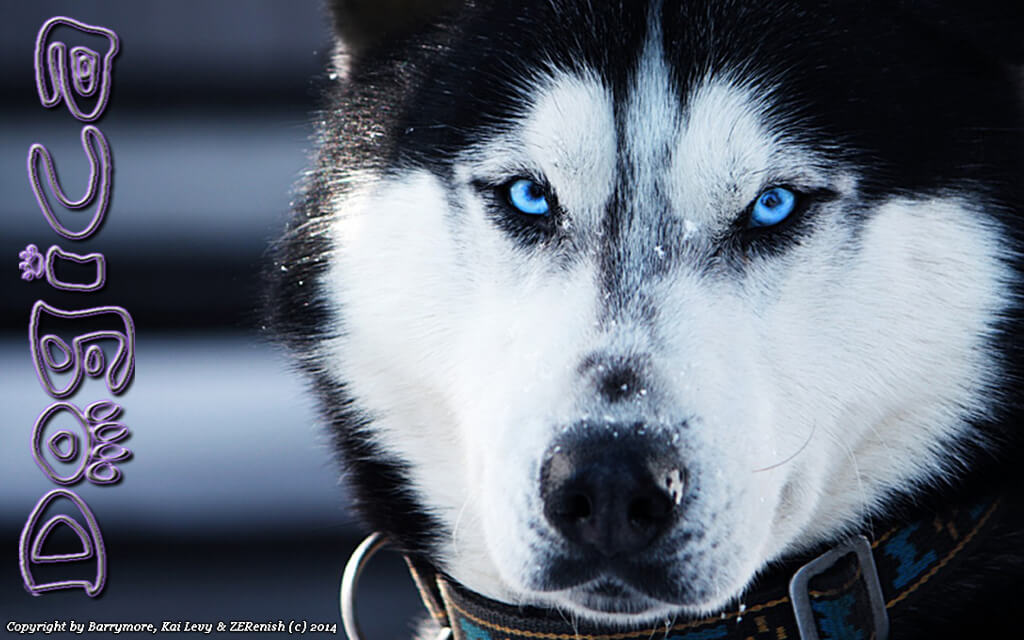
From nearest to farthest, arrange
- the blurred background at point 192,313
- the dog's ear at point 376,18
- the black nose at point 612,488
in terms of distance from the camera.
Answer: the black nose at point 612,488 < the dog's ear at point 376,18 < the blurred background at point 192,313

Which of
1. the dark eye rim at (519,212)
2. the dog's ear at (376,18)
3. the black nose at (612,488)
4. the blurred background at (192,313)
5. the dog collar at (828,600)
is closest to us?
the black nose at (612,488)

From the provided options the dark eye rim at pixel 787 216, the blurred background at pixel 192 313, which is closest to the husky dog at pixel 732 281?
the dark eye rim at pixel 787 216

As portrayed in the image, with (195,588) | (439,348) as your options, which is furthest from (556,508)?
(195,588)

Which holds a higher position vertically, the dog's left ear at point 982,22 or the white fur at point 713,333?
the dog's left ear at point 982,22

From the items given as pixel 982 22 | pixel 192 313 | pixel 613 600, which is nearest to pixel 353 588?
pixel 613 600

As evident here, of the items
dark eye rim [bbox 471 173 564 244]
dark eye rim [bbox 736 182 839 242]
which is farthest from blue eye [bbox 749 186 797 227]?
A: dark eye rim [bbox 471 173 564 244]

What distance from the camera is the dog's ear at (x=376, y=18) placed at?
1.39 m

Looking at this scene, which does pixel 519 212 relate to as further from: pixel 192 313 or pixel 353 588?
pixel 192 313

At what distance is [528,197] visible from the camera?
1.21 m

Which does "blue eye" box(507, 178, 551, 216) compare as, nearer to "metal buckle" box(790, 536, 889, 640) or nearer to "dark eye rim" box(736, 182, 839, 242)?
"dark eye rim" box(736, 182, 839, 242)

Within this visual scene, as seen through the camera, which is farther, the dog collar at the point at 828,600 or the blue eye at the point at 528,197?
the blue eye at the point at 528,197

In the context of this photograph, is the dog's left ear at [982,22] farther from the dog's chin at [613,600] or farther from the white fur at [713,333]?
the dog's chin at [613,600]

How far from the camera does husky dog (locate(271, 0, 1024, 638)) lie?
103 centimetres

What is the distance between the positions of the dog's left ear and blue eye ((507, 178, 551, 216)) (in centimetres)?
47
